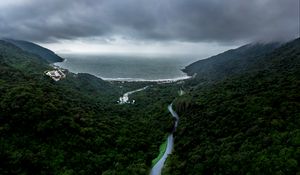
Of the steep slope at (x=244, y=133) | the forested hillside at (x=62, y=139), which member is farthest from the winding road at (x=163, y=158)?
the steep slope at (x=244, y=133)

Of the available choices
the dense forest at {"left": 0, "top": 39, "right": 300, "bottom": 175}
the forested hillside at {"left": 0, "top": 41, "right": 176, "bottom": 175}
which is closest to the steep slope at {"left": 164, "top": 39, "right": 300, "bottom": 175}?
the dense forest at {"left": 0, "top": 39, "right": 300, "bottom": 175}

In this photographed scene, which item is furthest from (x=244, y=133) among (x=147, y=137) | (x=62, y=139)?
(x=62, y=139)

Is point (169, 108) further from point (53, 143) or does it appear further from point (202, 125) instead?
point (53, 143)

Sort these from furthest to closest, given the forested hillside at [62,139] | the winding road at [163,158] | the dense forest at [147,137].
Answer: the winding road at [163,158] → the forested hillside at [62,139] → the dense forest at [147,137]

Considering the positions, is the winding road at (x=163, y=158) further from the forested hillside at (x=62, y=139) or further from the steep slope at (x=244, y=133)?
the steep slope at (x=244, y=133)

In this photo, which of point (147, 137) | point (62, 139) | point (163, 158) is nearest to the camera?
point (62, 139)

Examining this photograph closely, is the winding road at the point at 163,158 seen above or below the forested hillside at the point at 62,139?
below

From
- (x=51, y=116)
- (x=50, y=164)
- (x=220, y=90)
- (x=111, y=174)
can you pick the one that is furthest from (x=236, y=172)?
(x=220, y=90)

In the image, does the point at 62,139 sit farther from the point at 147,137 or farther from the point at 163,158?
the point at 147,137
